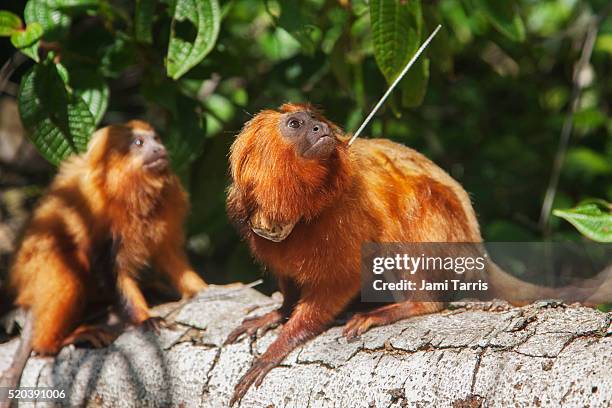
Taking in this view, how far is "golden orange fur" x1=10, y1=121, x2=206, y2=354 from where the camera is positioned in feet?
16.3

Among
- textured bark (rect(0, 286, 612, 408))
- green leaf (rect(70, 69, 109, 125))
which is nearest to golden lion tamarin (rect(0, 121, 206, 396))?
textured bark (rect(0, 286, 612, 408))

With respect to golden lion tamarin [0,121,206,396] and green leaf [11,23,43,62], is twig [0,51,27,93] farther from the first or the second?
green leaf [11,23,43,62]

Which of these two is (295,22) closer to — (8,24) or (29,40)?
(29,40)

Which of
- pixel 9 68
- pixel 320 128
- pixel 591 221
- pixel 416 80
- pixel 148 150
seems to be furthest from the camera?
pixel 9 68

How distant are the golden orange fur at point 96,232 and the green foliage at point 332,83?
32cm

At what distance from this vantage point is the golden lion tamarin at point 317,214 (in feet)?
12.6

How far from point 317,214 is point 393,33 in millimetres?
1131

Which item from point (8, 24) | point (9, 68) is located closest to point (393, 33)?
point (8, 24)

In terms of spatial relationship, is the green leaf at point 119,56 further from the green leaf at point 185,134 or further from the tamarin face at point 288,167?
the tamarin face at point 288,167

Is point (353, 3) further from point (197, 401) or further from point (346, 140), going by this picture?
point (197, 401)

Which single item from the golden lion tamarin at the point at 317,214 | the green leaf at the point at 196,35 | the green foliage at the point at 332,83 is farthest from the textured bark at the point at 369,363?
the green leaf at the point at 196,35

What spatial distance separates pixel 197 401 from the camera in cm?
389

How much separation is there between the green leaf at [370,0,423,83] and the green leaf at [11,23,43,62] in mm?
1932

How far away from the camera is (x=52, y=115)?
4637 mm
